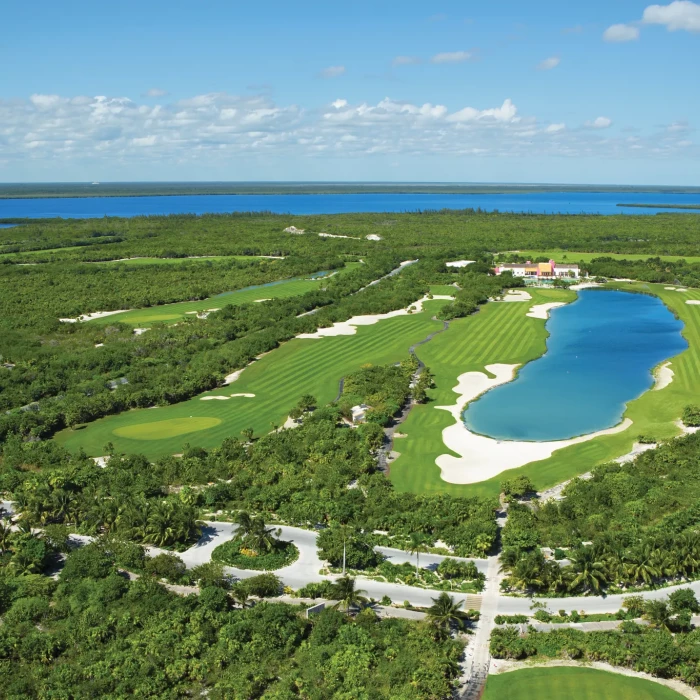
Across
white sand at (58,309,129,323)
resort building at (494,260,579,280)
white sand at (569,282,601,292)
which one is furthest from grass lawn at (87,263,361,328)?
white sand at (569,282,601,292)

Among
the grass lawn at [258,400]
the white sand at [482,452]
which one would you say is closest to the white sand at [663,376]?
the white sand at [482,452]

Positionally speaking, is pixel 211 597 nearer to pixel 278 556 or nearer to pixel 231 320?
pixel 278 556

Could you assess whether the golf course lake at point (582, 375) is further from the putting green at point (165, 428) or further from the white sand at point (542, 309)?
the putting green at point (165, 428)

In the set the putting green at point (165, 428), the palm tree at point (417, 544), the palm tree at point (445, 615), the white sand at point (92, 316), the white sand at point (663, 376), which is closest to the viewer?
the palm tree at point (445, 615)

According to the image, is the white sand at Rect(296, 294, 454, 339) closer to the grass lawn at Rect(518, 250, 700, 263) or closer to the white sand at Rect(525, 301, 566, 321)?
the white sand at Rect(525, 301, 566, 321)

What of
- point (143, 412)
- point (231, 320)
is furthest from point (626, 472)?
point (231, 320)
